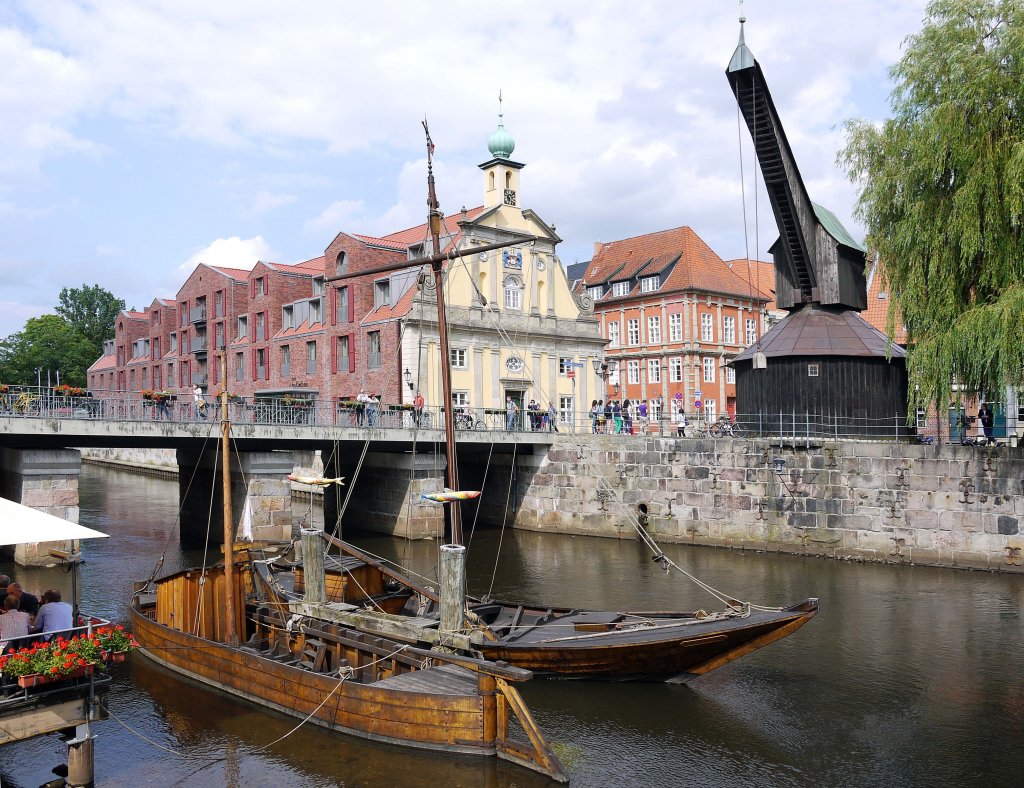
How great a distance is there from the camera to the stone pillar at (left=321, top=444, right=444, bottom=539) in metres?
34.1

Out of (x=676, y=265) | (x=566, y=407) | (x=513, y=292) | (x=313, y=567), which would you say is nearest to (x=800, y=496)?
(x=313, y=567)

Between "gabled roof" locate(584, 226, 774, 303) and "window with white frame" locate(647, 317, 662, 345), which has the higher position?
"gabled roof" locate(584, 226, 774, 303)

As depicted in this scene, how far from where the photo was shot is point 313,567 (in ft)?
52.9

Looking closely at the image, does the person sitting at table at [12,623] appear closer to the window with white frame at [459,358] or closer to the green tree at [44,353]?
the window with white frame at [459,358]

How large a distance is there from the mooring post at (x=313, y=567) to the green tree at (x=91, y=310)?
99233 mm

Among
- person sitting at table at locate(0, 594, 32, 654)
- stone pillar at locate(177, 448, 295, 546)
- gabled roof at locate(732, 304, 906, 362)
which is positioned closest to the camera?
person sitting at table at locate(0, 594, 32, 654)

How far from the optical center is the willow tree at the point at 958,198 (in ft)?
76.4

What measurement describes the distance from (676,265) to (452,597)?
46.9 m

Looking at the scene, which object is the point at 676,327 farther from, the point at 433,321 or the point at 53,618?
the point at 53,618

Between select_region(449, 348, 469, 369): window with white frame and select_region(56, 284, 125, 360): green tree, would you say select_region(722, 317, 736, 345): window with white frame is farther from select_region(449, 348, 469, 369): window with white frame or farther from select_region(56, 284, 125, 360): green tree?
select_region(56, 284, 125, 360): green tree

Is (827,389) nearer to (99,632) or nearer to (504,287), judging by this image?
(504,287)

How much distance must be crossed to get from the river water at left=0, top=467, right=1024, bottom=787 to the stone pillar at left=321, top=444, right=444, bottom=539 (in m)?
12.0

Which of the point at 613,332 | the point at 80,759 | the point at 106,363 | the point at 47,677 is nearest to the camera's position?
the point at 47,677

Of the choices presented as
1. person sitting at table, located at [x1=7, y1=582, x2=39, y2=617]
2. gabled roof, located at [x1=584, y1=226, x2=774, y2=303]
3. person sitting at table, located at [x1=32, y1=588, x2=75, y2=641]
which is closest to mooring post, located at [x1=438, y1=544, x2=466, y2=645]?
person sitting at table, located at [x1=32, y1=588, x2=75, y2=641]
